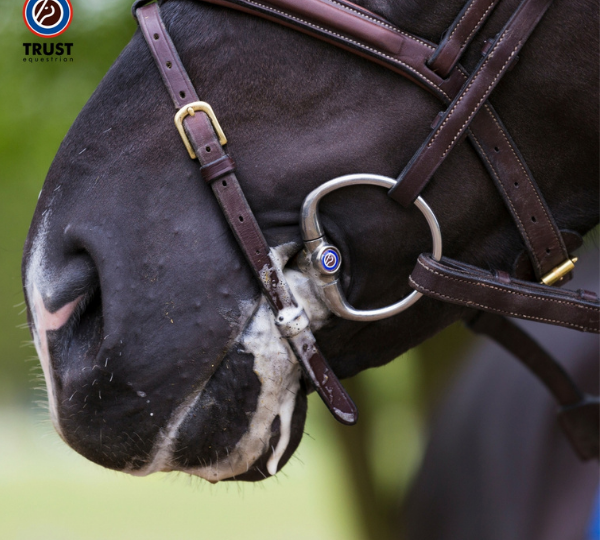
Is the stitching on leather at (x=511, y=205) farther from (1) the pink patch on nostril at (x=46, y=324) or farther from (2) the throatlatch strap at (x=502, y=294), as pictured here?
(1) the pink patch on nostril at (x=46, y=324)

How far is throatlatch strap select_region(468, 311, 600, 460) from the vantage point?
72.7 inches

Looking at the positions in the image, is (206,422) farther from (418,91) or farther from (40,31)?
(40,31)

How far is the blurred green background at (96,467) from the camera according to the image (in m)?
2.91

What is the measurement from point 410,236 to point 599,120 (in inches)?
15.6

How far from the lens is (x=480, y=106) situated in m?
1.09

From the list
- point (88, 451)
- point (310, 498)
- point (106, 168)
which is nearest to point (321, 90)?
point (106, 168)

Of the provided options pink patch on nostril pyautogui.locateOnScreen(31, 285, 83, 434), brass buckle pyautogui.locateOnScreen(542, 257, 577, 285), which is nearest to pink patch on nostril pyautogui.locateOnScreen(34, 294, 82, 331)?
pink patch on nostril pyautogui.locateOnScreen(31, 285, 83, 434)

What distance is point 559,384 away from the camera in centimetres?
189

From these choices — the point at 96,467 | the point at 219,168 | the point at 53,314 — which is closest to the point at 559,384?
the point at 219,168

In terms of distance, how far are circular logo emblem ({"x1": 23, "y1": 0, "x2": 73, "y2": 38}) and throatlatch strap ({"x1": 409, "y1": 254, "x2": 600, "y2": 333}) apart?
133cm

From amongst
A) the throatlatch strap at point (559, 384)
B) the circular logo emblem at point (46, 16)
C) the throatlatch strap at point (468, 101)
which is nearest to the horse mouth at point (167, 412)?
the throatlatch strap at point (468, 101)

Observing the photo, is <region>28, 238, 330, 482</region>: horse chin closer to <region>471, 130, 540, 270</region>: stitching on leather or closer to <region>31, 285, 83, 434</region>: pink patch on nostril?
<region>31, 285, 83, 434</region>: pink patch on nostril

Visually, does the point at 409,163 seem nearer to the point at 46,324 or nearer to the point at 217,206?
the point at 217,206

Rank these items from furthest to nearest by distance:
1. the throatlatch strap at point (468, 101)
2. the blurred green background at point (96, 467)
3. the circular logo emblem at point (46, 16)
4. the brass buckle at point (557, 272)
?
the blurred green background at point (96, 467)
the circular logo emblem at point (46, 16)
the brass buckle at point (557, 272)
the throatlatch strap at point (468, 101)
